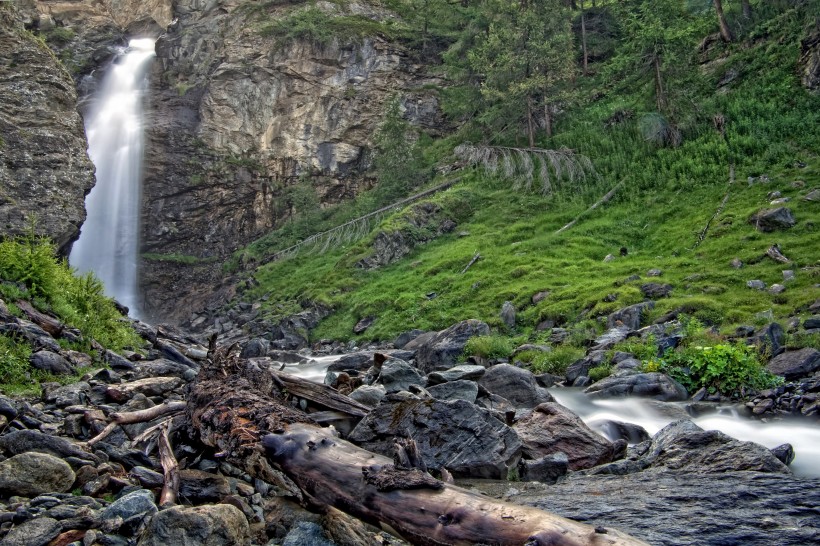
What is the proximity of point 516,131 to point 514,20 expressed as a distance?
11087mm

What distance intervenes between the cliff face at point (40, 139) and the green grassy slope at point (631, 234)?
480 inches

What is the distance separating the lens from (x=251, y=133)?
172ft

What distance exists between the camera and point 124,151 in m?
50.2

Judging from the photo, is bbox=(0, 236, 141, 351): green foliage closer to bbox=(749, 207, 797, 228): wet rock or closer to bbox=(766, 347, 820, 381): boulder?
bbox=(766, 347, 820, 381): boulder

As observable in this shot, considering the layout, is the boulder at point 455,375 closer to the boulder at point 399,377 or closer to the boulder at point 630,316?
the boulder at point 399,377

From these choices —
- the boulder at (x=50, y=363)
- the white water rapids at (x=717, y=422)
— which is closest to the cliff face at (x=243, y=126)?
the boulder at (x=50, y=363)

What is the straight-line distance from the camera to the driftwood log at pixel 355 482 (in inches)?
165

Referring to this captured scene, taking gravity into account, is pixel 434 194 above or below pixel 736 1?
below

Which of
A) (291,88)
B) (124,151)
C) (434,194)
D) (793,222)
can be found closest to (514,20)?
(434,194)

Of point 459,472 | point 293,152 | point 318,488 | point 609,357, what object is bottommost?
point 609,357

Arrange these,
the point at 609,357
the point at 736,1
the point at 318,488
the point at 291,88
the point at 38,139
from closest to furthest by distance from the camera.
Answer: the point at 318,488 < the point at 609,357 < the point at 38,139 < the point at 736,1 < the point at 291,88

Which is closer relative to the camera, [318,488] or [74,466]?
[318,488]

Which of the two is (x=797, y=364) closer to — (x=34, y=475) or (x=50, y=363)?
(x=34, y=475)

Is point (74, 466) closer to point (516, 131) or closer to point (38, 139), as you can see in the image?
point (38, 139)
